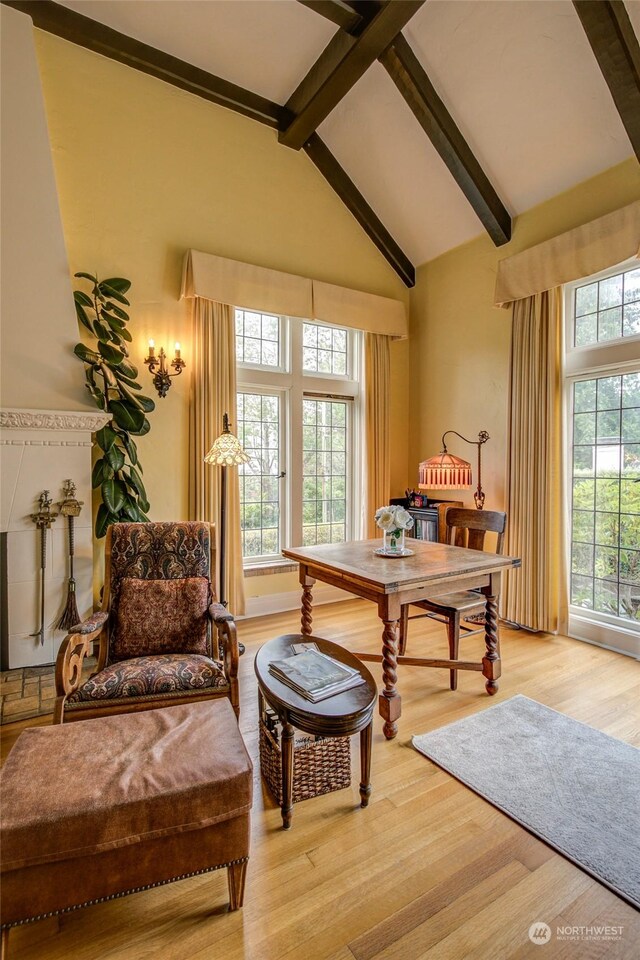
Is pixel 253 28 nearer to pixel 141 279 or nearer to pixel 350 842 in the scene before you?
pixel 141 279

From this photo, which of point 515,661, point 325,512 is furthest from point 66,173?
point 515,661

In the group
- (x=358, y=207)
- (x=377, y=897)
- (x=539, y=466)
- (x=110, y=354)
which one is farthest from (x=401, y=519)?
(x=358, y=207)

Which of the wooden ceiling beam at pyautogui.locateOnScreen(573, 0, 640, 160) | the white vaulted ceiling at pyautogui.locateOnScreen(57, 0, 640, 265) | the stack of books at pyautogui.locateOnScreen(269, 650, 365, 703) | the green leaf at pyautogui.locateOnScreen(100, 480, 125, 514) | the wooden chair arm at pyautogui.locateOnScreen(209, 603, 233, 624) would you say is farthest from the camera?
the green leaf at pyautogui.locateOnScreen(100, 480, 125, 514)

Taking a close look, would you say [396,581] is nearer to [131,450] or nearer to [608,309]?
[131,450]

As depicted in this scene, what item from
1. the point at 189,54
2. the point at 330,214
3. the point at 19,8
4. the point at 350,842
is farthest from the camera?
the point at 330,214

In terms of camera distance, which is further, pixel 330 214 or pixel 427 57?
pixel 330 214

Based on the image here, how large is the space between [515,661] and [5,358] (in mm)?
3851

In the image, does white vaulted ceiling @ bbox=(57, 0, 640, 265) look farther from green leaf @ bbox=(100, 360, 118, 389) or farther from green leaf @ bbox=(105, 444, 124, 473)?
green leaf @ bbox=(105, 444, 124, 473)

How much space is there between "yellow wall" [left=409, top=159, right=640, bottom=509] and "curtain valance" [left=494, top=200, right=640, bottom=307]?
0.18 meters

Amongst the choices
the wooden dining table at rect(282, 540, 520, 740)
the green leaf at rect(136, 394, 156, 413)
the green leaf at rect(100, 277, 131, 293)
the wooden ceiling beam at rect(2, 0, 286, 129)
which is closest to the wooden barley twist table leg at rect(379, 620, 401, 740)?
the wooden dining table at rect(282, 540, 520, 740)

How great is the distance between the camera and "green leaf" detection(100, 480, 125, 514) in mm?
3049

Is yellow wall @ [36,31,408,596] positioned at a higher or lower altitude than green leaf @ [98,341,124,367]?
higher

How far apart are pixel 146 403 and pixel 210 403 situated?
0.53 metres

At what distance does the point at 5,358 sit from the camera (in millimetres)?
2818
